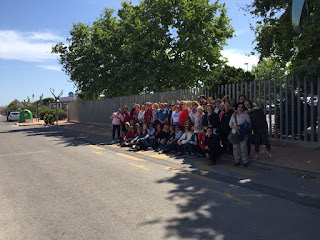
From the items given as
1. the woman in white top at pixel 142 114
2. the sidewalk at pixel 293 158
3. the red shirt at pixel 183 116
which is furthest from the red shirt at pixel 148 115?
the sidewalk at pixel 293 158

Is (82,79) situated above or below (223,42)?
below

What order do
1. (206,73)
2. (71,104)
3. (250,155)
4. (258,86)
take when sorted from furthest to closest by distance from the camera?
(71,104) → (206,73) → (258,86) → (250,155)

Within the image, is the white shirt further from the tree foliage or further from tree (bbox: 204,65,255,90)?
the tree foliage

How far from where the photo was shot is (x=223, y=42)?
2253 cm

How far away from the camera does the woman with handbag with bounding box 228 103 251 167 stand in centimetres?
747

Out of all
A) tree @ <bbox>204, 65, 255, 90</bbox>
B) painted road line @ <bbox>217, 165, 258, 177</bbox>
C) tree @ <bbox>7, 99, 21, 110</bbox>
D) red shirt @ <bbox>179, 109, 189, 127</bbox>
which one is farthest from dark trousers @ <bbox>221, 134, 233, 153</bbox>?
tree @ <bbox>7, 99, 21, 110</bbox>

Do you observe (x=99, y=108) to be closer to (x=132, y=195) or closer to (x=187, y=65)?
(x=187, y=65)

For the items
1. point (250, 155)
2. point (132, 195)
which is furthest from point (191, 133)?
point (132, 195)

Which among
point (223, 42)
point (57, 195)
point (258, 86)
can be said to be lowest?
point (57, 195)

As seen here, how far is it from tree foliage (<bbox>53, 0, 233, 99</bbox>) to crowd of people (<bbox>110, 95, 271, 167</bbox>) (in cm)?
860

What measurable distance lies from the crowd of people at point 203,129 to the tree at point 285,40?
2777mm

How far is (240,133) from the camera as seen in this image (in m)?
7.46

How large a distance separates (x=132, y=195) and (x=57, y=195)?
1407mm

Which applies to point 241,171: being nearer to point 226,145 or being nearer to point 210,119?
point 226,145
